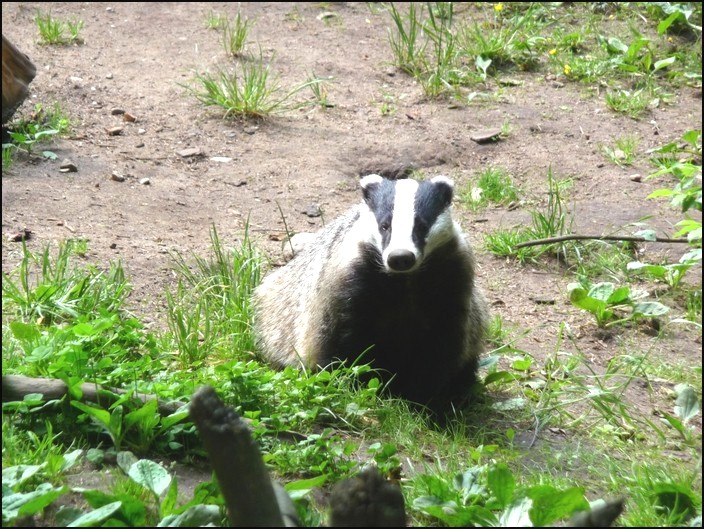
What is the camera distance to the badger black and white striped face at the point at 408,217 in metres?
3.90

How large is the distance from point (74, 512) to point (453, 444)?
1486mm

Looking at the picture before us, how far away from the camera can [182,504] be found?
2.71 m

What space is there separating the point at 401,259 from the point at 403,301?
473mm

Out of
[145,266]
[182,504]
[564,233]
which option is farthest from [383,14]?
[182,504]

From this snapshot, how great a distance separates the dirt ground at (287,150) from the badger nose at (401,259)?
112 centimetres

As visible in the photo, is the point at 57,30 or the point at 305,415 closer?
the point at 305,415

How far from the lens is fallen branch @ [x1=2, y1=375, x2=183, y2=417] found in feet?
10.0

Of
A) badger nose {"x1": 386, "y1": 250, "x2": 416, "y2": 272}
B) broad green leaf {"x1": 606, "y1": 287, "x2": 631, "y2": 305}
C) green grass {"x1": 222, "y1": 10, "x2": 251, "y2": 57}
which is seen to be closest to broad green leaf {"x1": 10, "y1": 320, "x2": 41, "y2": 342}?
badger nose {"x1": 386, "y1": 250, "x2": 416, "y2": 272}

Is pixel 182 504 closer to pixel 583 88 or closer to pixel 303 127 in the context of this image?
pixel 303 127

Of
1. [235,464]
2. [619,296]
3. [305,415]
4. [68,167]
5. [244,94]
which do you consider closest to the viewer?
[235,464]

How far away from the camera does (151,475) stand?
9.07 ft

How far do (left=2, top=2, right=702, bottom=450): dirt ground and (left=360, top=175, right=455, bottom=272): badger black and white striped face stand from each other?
0.94m

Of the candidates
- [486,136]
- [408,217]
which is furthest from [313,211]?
[408,217]

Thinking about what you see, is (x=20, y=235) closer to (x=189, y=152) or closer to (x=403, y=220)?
(x=189, y=152)
